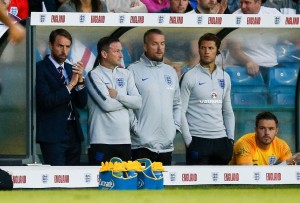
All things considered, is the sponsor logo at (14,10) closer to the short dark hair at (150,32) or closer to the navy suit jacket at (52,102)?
the navy suit jacket at (52,102)

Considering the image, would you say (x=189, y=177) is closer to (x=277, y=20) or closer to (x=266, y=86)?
(x=266, y=86)

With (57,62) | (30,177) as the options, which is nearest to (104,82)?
(57,62)

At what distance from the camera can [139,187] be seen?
11.8 meters

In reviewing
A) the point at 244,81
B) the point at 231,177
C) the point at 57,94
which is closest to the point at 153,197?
the point at 57,94

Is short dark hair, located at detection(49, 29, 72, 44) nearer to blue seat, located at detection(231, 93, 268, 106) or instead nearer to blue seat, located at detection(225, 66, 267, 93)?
blue seat, located at detection(225, 66, 267, 93)

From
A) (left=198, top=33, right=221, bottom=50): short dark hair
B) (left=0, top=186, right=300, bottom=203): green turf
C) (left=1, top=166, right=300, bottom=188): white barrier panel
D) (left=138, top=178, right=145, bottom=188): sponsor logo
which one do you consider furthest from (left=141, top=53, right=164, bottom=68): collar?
(left=0, top=186, right=300, bottom=203): green turf

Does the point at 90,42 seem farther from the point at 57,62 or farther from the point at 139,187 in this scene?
the point at 139,187

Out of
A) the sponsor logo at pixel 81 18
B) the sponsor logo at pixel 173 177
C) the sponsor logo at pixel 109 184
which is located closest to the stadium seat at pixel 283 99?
the sponsor logo at pixel 173 177

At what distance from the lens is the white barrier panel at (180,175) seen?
14117mm

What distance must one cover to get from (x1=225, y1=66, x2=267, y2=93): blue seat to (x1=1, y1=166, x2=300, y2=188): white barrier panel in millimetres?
1355

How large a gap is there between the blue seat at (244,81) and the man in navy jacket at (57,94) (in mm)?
2155

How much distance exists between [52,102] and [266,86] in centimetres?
310

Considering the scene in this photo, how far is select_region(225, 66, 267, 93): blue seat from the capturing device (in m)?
15.7

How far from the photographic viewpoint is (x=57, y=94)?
14484 millimetres
